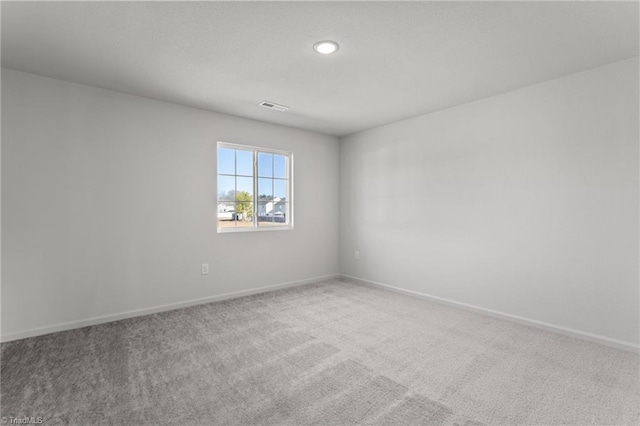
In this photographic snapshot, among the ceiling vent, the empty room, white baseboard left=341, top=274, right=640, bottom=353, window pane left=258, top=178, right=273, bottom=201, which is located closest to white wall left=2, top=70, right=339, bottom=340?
the empty room

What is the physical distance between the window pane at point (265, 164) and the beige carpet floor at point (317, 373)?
6.76 ft

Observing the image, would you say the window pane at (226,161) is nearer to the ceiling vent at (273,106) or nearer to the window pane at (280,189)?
the window pane at (280,189)

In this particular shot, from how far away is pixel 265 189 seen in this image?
450 cm

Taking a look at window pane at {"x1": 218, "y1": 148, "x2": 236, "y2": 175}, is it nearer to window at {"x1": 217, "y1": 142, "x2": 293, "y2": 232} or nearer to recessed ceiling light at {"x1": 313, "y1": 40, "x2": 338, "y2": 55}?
window at {"x1": 217, "y1": 142, "x2": 293, "y2": 232}

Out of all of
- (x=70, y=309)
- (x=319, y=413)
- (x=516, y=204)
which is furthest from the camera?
(x=516, y=204)

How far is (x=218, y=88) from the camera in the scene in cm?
316

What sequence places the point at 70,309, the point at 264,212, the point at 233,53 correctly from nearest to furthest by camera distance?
the point at 233,53 < the point at 70,309 < the point at 264,212

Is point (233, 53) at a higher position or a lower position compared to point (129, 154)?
higher

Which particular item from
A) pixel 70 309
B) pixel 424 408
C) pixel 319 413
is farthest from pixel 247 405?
pixel 70 309

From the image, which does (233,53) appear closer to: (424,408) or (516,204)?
(424,408)

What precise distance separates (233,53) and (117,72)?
3.87 ft

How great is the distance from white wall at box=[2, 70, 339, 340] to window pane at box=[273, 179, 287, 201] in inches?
24.3

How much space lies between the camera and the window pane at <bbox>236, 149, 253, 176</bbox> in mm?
4248

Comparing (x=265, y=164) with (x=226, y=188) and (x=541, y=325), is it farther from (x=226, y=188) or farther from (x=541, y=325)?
(x=541, y=325)
